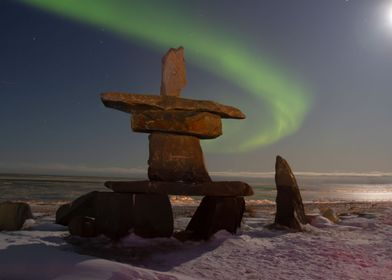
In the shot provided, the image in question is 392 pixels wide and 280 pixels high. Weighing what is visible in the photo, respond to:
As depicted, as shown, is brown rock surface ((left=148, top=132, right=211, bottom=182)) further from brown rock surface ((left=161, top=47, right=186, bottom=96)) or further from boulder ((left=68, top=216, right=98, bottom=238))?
boulder ((left=68, top=216, right=98, bottom=238))

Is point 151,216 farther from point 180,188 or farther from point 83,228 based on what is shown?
point 83,228

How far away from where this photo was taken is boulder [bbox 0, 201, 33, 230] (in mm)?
9703

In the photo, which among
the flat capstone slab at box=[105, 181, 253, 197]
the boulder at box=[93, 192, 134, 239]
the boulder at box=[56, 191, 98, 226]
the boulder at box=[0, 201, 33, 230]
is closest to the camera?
the boulder at box=[93, 192, 134, 239]

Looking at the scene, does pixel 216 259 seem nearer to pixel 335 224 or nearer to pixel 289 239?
pixel 289 239

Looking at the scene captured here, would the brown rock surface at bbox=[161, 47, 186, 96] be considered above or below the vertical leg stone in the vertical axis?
above

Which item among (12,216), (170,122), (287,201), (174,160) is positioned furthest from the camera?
(287,201)

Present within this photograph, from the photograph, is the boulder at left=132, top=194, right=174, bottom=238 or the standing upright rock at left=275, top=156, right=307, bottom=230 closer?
the boulder at left=132, top=194, right=174, bottom=238

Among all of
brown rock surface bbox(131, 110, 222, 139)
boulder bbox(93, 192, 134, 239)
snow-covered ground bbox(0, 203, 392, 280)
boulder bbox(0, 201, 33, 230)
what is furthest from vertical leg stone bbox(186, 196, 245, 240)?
boulder bbox(0, 201, 33, 230)

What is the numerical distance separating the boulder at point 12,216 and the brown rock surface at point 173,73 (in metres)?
4.91

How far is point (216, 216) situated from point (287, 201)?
3.07 m

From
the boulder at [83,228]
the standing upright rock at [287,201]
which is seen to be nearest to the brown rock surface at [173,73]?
the boulder at [83,228]

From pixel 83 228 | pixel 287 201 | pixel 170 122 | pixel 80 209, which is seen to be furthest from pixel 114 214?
pixel 287 201

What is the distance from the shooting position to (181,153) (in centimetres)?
972

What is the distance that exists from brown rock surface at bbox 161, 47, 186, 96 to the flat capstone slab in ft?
8.59
